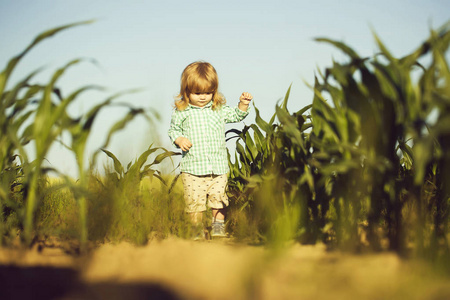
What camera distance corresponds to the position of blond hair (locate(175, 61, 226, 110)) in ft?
10.9

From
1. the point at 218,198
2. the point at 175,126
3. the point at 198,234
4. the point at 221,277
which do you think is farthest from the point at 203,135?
the point at 221,277

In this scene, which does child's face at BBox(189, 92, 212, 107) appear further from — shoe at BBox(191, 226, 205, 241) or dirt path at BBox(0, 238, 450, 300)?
dirt path at BBox(0, 238, 450, 300)

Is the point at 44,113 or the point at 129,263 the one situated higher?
the point at 44,113

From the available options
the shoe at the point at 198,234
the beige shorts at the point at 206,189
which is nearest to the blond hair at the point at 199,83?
the beige shorts at the point at 206,189

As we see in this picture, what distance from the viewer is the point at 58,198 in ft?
11.1

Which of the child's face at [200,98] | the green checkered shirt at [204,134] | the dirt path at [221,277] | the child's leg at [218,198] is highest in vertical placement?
the child's face at [200,98]

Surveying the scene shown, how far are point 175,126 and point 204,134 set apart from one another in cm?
30

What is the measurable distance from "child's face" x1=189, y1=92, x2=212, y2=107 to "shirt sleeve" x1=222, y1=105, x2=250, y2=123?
7.1 inches

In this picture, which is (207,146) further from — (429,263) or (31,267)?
(429,263)

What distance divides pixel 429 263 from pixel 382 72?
742 mm

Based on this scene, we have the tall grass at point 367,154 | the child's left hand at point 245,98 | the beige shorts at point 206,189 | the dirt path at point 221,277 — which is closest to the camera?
the dirt path at point 221,277

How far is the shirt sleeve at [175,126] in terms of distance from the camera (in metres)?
3.43

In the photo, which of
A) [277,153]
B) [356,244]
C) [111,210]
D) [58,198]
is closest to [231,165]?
[277,153]

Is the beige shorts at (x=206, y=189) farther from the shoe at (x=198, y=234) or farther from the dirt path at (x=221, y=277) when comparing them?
the dirt path at (x=221, y=277)
